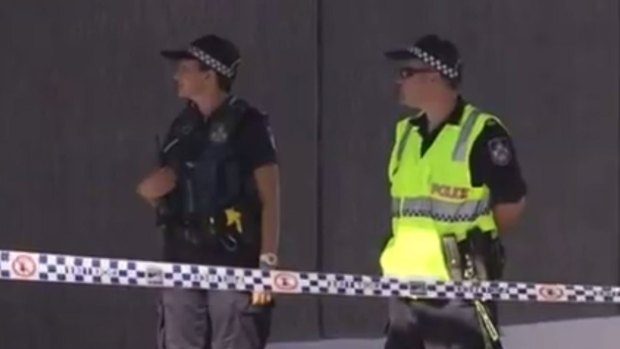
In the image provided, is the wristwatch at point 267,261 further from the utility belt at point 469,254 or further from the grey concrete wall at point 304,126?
the grey concrete wall at point 304,126

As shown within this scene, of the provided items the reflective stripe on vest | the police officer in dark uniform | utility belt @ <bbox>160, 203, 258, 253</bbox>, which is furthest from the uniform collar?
utility belt @ <bbox>160, 203, 258, 253</bbox>

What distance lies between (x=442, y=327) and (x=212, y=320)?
2.96 feet

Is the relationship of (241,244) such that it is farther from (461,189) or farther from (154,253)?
(154,253)

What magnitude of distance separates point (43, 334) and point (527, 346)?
8.72 ft

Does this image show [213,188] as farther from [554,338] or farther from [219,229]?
[554,338]

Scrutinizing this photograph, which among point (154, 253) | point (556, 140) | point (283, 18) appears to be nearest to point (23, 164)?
point (154, 253)

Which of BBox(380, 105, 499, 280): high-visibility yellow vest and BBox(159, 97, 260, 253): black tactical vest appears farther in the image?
BBox(159, 97, 260, 253): black tactical vest

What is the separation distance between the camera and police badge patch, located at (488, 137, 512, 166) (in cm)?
579

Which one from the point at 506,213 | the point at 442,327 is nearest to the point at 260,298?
the point at 442,327

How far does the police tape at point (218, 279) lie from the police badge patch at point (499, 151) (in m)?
0.44

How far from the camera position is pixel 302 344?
8.67m

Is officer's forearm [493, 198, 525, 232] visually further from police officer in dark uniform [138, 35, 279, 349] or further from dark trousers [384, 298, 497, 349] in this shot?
police officer in dark uniform [138, 35, 279, 349]

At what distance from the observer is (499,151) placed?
228 inches

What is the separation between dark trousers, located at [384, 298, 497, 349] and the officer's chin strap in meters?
0.02
